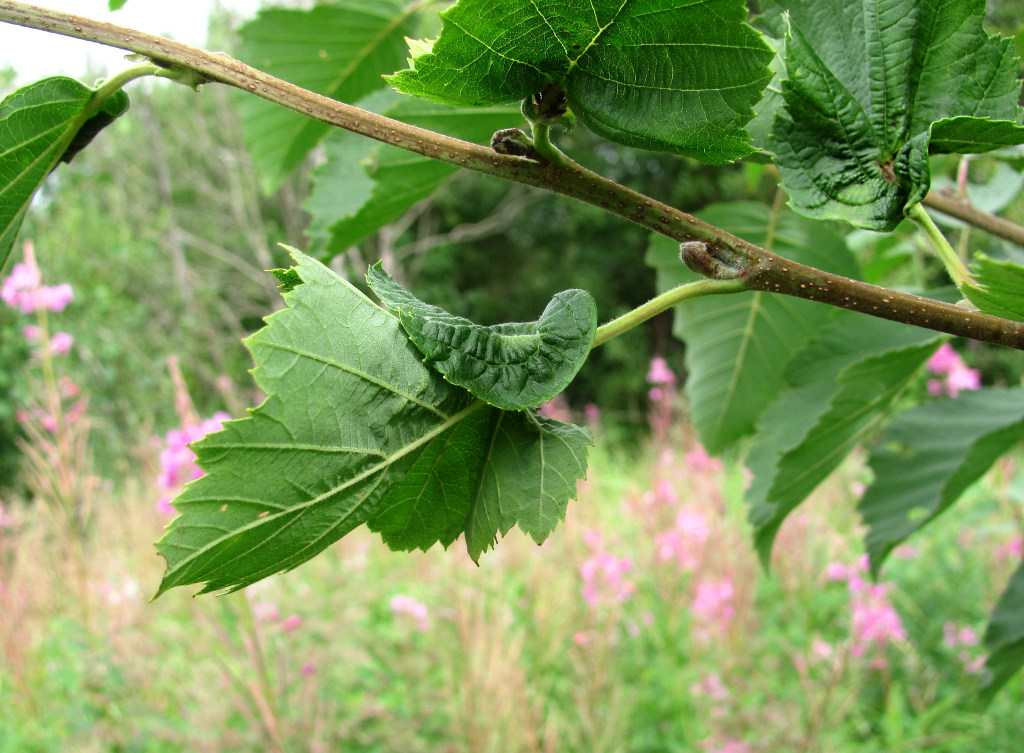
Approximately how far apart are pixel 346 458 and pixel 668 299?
133 millimetres

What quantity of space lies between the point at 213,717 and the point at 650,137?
1.83 m

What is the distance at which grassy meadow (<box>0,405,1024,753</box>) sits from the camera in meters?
1.57

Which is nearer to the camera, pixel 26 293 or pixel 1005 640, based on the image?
pixel 1005 640

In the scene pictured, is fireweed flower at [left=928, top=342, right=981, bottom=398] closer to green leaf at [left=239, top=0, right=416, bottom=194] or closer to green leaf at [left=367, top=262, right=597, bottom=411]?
green leaf at [left=239, top=0, right=416, bottom=194]

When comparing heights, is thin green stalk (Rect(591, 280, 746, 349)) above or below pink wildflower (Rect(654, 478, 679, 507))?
below

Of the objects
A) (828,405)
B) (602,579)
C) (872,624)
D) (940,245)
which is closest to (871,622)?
(872,624)

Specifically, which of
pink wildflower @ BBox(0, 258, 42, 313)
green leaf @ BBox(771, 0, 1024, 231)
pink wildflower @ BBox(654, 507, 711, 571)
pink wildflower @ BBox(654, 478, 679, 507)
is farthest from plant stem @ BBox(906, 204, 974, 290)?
pink wildflower @ BBox(0, 258, 42, 313)

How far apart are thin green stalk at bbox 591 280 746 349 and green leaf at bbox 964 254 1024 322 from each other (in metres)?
0.09

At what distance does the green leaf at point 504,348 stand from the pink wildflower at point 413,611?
2044 mm

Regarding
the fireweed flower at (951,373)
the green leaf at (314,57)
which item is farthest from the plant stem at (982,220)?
the fireweed flower at (951,373)

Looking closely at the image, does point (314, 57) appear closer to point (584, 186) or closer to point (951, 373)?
point (584, 186)

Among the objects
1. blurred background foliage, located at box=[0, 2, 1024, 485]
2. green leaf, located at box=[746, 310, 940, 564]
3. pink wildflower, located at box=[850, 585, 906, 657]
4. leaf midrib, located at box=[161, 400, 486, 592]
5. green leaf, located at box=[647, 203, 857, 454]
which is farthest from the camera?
blurred background foliage, located at box=[0, 2, 1024, 485]

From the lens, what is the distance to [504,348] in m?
0.28

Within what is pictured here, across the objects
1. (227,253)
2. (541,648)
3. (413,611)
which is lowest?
(541,648)
